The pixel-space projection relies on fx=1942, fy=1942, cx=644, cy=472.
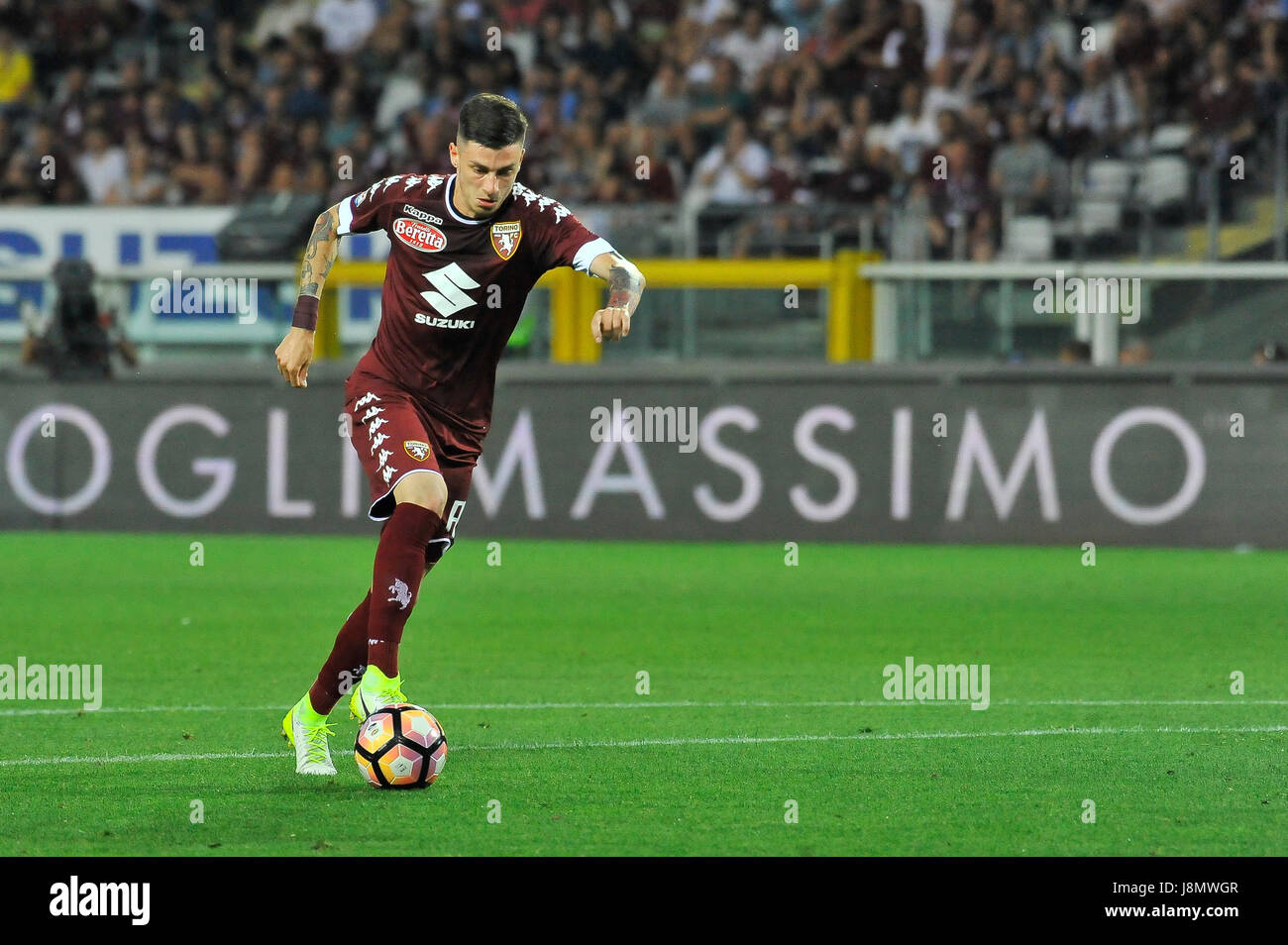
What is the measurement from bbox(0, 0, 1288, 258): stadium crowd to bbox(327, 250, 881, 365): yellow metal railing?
1.03 meters

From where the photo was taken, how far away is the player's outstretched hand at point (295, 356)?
6.25 metres

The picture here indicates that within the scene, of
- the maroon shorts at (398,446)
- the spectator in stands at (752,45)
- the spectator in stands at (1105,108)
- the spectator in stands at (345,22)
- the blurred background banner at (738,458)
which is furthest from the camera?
the spectator in stands at (345,22)

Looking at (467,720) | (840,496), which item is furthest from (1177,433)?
(467,720)

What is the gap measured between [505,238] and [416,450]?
0.78 m

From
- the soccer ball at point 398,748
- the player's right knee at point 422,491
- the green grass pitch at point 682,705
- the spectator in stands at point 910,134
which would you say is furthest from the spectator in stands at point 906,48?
the soccer ball at point 398,748

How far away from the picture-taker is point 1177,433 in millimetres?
13820

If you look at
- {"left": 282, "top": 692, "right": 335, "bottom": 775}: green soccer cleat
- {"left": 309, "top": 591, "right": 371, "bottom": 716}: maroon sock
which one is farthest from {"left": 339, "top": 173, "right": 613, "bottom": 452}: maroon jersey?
{"left": 282, "top": 692, "right": 335, "bottom": 775}: green soccer cleat

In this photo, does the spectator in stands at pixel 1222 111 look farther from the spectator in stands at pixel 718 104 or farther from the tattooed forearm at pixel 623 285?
the tattooed forearm at pixel 623 285

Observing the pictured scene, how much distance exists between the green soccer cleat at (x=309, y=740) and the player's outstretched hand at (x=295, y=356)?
1.06m

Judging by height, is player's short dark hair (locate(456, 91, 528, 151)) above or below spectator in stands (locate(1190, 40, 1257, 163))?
below

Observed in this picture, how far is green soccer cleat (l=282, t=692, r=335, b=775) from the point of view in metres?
6.36

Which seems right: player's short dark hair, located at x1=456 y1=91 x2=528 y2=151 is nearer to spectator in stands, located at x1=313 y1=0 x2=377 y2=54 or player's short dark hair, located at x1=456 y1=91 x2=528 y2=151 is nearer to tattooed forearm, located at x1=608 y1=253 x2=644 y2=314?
tattooed forearm, located at x1=608 y1=253 x2=644 y2=314
